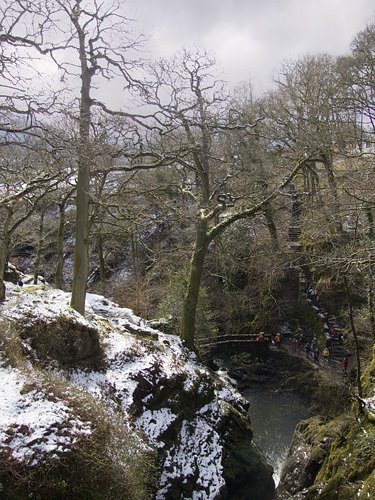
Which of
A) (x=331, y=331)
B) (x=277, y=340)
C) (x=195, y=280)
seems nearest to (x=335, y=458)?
(x=195, y=280)

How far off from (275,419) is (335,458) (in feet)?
21.0

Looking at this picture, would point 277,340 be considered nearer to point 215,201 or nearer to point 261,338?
point 261,338

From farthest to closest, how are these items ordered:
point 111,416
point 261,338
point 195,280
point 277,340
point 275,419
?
1. point 261,338
2. point 277,340
3. point 275,419
4. point 195,280
5. point 111,416

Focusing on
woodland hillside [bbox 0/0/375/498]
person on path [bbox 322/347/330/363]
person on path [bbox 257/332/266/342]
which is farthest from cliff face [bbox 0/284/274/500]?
person on path [bbox 257/332/266/342]

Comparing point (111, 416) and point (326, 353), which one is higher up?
point (111, 416)

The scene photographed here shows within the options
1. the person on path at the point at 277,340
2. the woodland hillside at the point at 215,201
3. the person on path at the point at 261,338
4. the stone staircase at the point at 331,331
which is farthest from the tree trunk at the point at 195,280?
the person on path at the point at 277,340

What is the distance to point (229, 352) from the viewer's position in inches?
827

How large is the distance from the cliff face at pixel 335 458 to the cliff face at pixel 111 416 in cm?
83

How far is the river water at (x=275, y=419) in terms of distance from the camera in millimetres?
12797

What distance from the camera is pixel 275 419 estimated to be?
49.1ft

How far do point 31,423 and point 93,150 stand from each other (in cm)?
520

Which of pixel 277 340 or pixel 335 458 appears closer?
pixel 335 458

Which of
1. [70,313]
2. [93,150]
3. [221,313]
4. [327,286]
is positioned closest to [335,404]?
[327,286]

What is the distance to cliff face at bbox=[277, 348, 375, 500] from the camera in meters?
7.69
